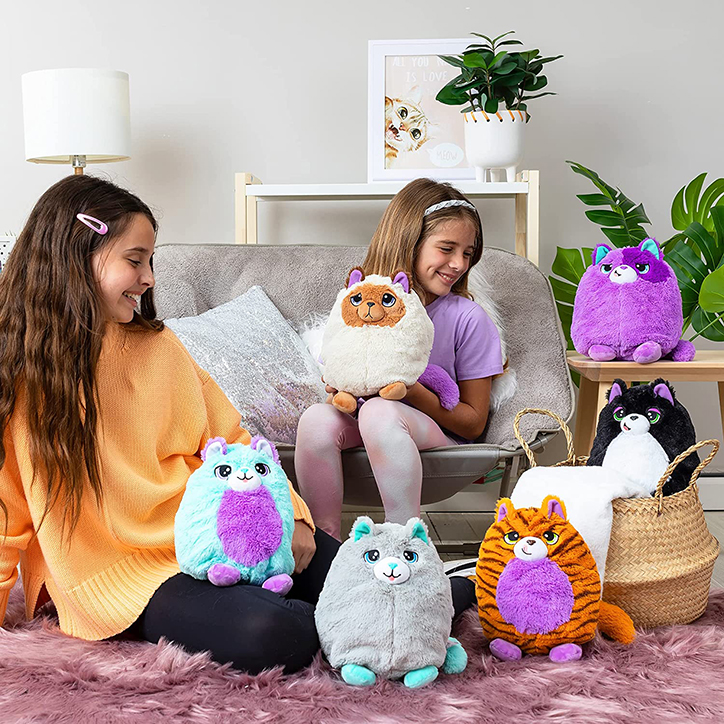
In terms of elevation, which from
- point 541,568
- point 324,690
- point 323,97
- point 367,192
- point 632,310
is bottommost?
point 324,690

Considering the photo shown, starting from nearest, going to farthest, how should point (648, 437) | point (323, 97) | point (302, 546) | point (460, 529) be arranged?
point (302, 546) → point (648, 437) → point (460, 529) → point (323, 97)

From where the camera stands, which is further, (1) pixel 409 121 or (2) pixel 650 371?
(1) pixel 409 121

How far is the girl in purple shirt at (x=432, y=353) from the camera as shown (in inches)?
58.6

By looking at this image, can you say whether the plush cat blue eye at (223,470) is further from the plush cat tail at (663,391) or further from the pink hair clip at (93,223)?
the plush cat tail at (663,391)

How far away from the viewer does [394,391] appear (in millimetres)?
1480

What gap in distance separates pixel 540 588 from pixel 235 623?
1.28 feet

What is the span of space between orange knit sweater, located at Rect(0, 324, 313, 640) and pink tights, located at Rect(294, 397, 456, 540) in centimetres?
25

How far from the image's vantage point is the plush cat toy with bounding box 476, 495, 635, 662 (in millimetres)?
1088

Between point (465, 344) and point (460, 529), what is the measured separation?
0.67m

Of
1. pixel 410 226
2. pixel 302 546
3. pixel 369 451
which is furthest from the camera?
pixel 410 226

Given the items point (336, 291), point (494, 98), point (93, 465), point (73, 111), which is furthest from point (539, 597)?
point (73, 111)

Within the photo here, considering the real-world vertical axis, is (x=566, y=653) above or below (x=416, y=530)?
below

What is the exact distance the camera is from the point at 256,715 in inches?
36.7

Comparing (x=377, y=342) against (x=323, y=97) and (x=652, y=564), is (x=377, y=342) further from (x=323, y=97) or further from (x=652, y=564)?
(x=323, y=97)
